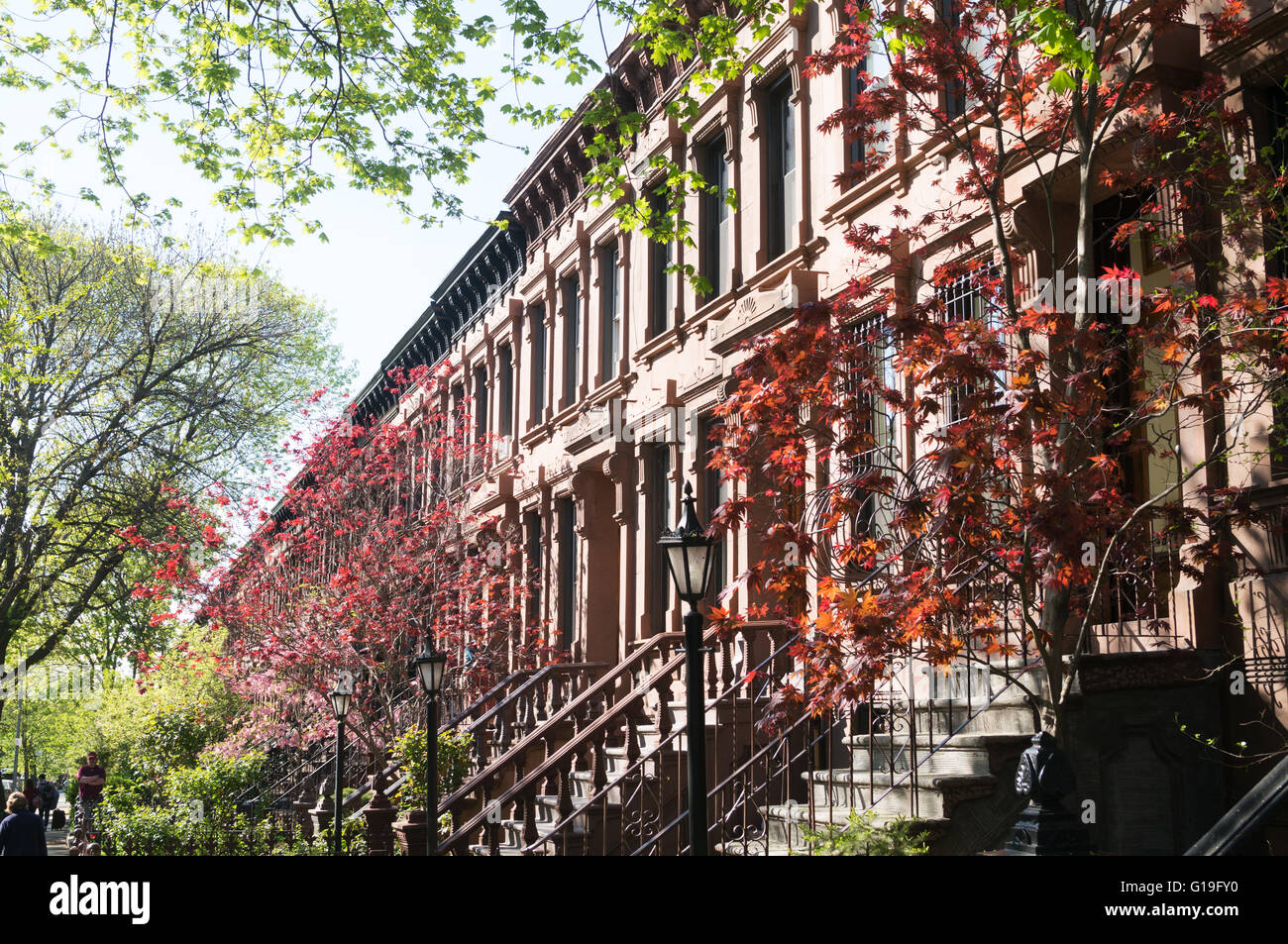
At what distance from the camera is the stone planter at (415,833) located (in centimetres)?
1278

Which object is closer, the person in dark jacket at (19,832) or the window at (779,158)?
the person in dark jacket at (19,832)

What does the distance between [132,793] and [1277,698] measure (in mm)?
14886

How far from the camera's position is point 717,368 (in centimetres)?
1587

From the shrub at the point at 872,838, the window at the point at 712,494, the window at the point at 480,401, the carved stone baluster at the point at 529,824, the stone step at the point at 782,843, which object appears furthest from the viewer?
the window at the point at 480,401

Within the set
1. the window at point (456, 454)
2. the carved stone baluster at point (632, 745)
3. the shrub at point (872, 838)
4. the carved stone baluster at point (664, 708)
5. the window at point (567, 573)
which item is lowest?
the shrub at point (872, 838)

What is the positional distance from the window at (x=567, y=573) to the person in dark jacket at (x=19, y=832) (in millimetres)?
8367

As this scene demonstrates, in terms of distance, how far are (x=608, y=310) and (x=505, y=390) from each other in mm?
5866

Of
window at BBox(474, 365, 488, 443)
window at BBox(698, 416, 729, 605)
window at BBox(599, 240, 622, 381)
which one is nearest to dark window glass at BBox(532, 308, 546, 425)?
window at BBox(599, 240, 622, 381)

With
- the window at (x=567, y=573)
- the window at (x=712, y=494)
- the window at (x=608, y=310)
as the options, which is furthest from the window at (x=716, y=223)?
the window at (x=567, y=573)

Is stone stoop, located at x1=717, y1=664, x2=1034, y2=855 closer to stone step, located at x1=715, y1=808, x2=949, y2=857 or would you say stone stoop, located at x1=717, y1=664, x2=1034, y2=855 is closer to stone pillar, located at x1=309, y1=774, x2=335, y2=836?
stone step, located at x1=715, y1=808, x2=949, y2=857

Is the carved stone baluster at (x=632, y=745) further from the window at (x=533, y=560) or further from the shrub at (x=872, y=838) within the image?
the window at (x=533, y=560)

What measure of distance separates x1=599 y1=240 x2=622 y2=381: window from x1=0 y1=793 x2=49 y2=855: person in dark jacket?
10.3m

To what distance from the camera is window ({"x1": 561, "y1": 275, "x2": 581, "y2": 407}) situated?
22.0m

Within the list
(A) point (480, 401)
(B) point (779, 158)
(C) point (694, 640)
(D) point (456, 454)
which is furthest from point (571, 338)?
(C) point (694, 640)
